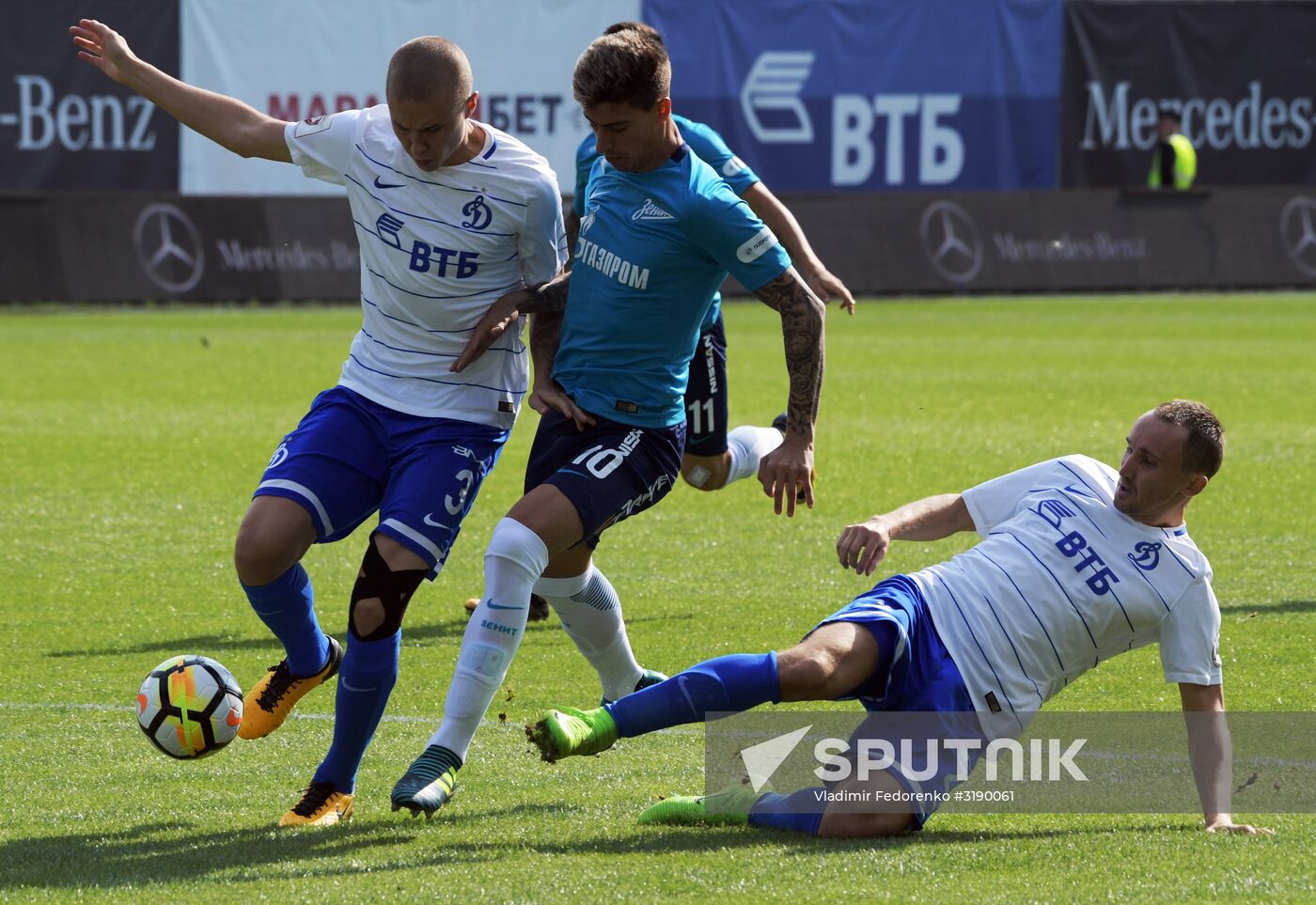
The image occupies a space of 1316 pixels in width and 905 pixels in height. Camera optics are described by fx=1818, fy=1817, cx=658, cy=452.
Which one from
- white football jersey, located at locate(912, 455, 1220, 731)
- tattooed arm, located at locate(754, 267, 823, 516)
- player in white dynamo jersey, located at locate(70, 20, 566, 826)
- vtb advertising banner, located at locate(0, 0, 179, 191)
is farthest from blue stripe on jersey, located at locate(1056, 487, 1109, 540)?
vtb advertising banner, located at locate(0, 0, 179, 191)

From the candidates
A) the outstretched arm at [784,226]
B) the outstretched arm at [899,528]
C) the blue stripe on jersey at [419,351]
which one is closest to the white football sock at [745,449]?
the outstretched arm at [784,226]

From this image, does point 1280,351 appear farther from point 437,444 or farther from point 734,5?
point 437,444

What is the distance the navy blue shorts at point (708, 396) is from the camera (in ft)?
23.0

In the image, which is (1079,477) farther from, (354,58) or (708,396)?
(354,58)

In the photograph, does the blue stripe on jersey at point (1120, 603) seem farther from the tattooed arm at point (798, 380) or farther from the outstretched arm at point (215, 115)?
the outstretched arm at point (215, 115)

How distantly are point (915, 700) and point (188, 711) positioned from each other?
194 centimetres

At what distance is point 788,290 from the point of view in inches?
189

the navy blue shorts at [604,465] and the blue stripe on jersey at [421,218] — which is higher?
the blue stripe on jersey at [421,218]

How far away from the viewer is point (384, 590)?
4652 mm

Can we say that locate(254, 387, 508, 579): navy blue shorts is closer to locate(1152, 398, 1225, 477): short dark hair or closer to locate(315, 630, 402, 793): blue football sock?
locate(315, 630, 402, 793): blue football sock

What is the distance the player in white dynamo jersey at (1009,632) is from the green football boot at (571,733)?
0.01 m

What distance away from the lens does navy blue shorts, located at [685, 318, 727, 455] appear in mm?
7016

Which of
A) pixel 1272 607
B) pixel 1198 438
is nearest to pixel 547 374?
pixel 1198 438

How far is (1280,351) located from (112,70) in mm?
15323
